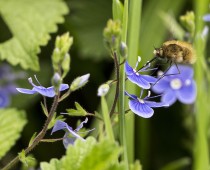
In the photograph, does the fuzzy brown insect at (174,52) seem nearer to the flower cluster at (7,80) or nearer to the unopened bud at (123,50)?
the unopened bud at (123,50)

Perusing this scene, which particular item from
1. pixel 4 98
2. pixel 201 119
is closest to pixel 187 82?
pixel 201 119

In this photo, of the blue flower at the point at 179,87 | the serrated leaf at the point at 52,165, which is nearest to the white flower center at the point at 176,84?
the blue flower at the point at 179,87

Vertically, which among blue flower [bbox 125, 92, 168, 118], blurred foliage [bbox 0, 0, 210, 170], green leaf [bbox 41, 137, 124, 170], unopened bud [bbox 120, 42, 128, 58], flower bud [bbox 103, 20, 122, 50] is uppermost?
flower bud [bbox 103, 20, 122, 50]

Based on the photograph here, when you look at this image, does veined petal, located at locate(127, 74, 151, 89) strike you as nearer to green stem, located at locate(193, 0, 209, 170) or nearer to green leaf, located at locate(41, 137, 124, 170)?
green leaf, located at locate(41, 137, 124, 170)

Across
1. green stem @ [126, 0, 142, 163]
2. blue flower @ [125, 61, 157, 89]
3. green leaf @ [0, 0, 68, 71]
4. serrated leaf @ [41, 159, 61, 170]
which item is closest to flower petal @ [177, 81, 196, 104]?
green stem @ [126, 0, 142, 163]

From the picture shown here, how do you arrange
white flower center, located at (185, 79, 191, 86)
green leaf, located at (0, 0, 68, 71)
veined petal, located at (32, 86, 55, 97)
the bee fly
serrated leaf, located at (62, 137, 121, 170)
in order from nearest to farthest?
serrated leaf, located at (62, 137, 121, 170), veined petal, located at (32, 86, 55, 97), the bee fly, green leaf, located at (0, 0, 68, 71), white flower center, located at (185, 79, 191, 86)

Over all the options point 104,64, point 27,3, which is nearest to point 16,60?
point 27,3
